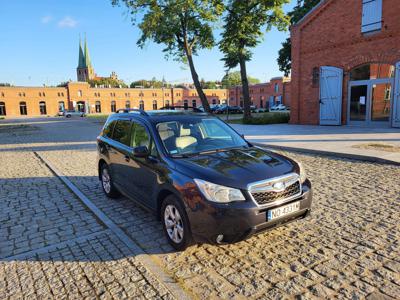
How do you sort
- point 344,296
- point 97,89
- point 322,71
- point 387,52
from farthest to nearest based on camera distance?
point 97,89 < point 322,71 < point 387,52 < point 344,296

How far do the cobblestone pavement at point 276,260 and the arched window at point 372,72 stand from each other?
45.3 ft

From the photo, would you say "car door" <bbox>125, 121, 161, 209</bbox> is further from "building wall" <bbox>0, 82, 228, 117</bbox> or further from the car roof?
"building wall" <bbox>0, 82, 228, 117</bbox>

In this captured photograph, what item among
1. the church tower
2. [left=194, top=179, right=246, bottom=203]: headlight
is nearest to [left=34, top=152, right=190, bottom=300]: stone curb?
[left=194, top=179, right=246, bottom=203]: headlight

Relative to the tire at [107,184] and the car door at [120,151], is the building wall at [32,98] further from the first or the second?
the car door at [120,151]

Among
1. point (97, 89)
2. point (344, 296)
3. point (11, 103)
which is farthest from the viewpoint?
point (97, 89)

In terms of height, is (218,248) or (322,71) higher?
(322,71)

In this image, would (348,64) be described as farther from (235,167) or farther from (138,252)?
(138,252)

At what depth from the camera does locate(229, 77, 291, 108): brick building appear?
69.0 metres

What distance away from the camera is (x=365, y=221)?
4.32 metres

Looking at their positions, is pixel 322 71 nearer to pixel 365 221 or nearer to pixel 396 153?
pixel 396 153

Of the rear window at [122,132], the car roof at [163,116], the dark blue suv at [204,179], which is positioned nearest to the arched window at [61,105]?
the rear window at [122,132]

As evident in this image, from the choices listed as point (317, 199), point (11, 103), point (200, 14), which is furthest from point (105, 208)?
point (11, 103)

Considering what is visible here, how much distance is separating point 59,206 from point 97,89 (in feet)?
255

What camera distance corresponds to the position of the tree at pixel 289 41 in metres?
27.6
